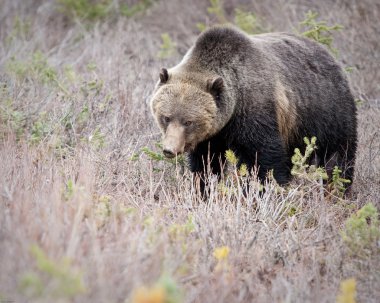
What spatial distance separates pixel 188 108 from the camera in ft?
18.8

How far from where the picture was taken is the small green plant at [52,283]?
2928 millimetres

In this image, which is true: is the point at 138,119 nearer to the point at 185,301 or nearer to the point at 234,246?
the point at 234,246

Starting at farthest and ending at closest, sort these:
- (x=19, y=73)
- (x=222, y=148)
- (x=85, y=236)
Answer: (x=19, y=73)
(x=222, y=148)
(x=85, y=236)

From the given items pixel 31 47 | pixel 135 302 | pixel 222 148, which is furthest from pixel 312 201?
pixel 31 47

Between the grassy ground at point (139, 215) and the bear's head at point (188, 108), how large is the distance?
474 millimetres

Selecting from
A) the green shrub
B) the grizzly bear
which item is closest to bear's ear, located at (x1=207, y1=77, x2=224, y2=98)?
the grizzly bear

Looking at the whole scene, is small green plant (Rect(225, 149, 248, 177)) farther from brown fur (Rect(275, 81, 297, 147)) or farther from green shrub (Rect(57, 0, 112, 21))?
green shrub (Rect(57, 0, 112, 21))

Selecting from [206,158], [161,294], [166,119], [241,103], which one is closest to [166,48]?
[206,158]

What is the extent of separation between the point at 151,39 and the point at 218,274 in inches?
346

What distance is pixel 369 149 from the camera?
725cm

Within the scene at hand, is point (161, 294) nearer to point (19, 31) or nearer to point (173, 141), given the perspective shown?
point (173, 141)

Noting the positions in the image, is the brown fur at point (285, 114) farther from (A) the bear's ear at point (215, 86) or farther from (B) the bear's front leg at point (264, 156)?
(A) the bear's ear at point (215, 86)

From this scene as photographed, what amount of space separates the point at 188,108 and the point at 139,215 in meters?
1.46

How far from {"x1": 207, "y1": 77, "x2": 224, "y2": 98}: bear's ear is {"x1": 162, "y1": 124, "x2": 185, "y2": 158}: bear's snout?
1.63ft
